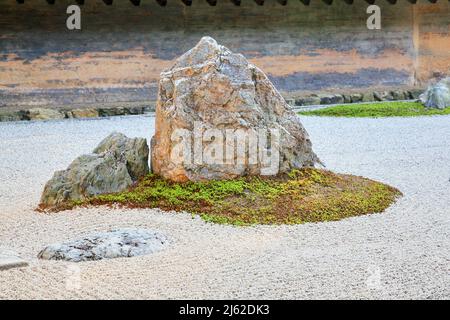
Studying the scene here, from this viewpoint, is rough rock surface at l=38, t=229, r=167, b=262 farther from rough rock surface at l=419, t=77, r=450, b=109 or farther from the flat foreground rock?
rough rock surface at l=419, t=77, r=450, b=109

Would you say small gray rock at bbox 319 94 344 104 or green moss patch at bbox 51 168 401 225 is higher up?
green moss patch at bbox 51 168 401 225

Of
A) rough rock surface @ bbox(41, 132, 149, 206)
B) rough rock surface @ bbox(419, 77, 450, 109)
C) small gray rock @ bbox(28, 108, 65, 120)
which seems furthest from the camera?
rough rock surface @ bbox(419, 77, 450, 109)

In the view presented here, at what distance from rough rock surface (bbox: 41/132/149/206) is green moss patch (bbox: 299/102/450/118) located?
366 inches

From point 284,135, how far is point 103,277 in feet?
12.2

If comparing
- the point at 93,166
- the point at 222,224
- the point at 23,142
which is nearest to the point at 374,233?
the point at 222,224

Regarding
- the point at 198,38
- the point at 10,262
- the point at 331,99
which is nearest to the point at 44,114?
the point at 198,38

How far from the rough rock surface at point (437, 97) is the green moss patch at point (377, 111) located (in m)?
0.17

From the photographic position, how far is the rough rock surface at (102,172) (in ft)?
28.9

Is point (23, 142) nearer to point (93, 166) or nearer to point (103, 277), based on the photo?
point (93, 166)

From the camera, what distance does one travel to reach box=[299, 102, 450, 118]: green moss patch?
59.0 ft

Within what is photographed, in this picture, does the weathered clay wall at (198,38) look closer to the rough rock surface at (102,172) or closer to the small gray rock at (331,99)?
the small gray rock at (331,99)

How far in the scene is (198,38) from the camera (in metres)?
19.9

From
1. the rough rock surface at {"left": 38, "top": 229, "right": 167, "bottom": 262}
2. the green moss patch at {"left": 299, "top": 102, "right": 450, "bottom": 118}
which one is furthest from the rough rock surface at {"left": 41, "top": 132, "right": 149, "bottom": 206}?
the green moss patch at {"left": 299, "top": 102, "right": 450, "bottom": 118}

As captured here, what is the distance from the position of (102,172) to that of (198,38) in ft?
37.2
